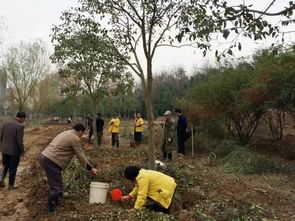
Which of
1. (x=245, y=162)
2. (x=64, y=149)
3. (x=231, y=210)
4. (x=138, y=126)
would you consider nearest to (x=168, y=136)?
(x=245, y=162)

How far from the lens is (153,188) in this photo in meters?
6.34

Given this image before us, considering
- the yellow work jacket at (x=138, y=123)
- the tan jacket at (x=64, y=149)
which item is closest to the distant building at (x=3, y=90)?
the yellow work jacket at (x=138, y=123)

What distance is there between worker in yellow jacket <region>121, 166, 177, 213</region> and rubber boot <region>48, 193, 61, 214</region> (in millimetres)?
1445

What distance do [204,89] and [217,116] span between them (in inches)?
50.3

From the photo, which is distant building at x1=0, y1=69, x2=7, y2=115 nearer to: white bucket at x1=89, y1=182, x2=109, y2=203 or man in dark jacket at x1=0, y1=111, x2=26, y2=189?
man in dark jacket at x1=0, y1=111, x2=26, y2=189

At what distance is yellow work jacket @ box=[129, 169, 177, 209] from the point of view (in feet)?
20.3

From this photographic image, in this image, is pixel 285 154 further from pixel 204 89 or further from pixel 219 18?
pixel 219 18

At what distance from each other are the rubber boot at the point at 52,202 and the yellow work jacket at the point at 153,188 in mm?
1445

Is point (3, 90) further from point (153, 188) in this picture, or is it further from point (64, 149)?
→ point (153, 188)

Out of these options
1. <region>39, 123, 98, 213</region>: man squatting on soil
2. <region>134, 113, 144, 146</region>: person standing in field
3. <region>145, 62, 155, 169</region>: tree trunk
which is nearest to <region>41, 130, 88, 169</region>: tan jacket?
<region>39, 123, 98, 213</region>: man squatting on soil

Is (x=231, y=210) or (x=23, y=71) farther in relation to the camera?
(x=23, y=71)

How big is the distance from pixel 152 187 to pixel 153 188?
0.02 meters

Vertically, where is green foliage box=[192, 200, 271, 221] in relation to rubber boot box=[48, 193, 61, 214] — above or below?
below

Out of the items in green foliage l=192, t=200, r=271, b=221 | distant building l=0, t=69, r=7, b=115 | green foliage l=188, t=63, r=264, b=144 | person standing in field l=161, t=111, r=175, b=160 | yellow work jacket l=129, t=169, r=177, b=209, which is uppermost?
distant building l=0, t=69, r=7, b=115
